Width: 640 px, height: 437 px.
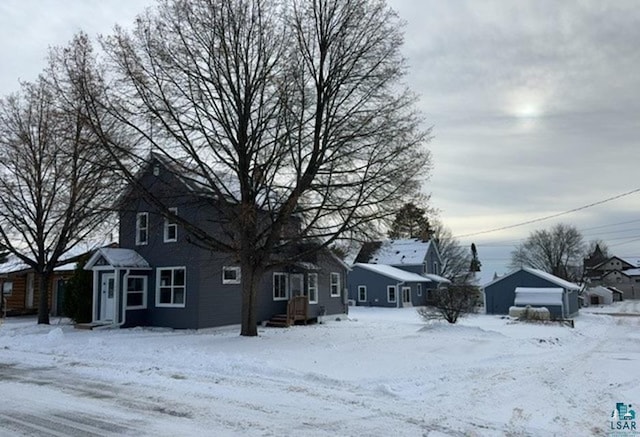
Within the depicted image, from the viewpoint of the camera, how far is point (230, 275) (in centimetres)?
2288

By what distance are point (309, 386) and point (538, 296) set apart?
111 ft

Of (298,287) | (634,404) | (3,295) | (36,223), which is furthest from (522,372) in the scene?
(3,295)

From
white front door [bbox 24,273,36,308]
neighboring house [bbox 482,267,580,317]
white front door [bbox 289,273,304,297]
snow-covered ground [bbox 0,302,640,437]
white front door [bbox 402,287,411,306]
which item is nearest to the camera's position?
snow-covered ground [bbox 0,302,640,437]

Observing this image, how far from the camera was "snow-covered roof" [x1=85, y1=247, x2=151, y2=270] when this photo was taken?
21.3 metres

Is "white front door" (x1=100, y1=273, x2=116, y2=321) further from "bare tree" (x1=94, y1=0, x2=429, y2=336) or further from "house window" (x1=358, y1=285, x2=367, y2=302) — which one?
"house window" (x1=358, y1=285, x2=367, y2=302)

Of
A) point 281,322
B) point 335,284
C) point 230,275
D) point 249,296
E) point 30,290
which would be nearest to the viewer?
point 249,296

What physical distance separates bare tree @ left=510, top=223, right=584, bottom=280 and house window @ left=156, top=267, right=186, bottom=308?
199ft

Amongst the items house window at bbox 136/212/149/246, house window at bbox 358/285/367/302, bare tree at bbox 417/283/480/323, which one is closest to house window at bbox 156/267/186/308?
house window at bbox 136/212/149/246

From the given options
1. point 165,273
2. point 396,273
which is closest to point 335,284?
point 165,273

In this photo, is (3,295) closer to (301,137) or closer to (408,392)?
(301,137)

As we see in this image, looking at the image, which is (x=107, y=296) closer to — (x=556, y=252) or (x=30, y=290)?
(x=30, y=290)

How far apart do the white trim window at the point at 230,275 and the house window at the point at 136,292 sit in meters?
3.45

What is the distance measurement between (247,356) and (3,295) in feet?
87.5

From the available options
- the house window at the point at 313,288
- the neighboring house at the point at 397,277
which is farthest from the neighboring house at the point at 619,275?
the house window at the point at 313,288
